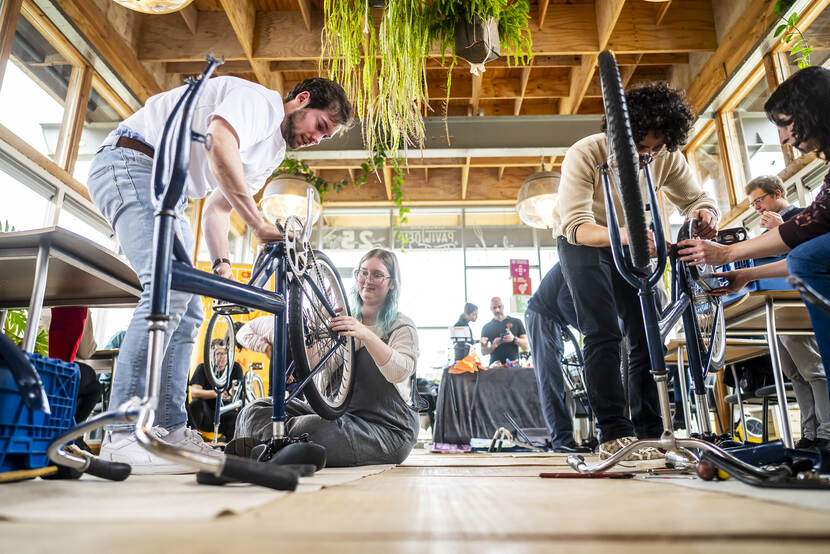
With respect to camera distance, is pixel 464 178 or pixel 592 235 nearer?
pixel 592 235

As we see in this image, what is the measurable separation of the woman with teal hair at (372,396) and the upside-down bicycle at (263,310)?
66 mm

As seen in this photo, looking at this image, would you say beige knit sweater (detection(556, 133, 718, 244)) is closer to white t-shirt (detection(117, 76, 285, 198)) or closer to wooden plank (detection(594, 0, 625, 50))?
white t-shirt (detection(117, 76, 285, 198))

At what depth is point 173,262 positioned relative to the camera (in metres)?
0.85

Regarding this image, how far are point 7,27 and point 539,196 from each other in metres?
3.95

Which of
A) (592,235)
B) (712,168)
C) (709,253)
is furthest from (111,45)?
(712,168)

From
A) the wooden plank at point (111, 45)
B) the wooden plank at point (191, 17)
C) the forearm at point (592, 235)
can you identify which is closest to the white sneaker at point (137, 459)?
the forearm at point (592, 235)

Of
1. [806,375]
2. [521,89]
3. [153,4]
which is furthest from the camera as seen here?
[521,89]

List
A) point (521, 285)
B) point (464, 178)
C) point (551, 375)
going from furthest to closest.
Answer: point (521, 285), point (464, 178), point (551, 375)

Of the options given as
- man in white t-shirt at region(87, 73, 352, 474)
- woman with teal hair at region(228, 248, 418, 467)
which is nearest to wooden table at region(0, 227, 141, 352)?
man in white t-shirt at region(87, 73, 352, 474)

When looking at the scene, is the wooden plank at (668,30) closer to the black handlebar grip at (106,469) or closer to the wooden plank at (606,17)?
the wooden plank at (606,17)

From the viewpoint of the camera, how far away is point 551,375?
2658mm

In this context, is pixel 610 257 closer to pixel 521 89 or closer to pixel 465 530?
pixel 465 530

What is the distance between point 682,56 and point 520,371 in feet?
12.2

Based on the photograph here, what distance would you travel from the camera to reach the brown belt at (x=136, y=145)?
4.50 feet
